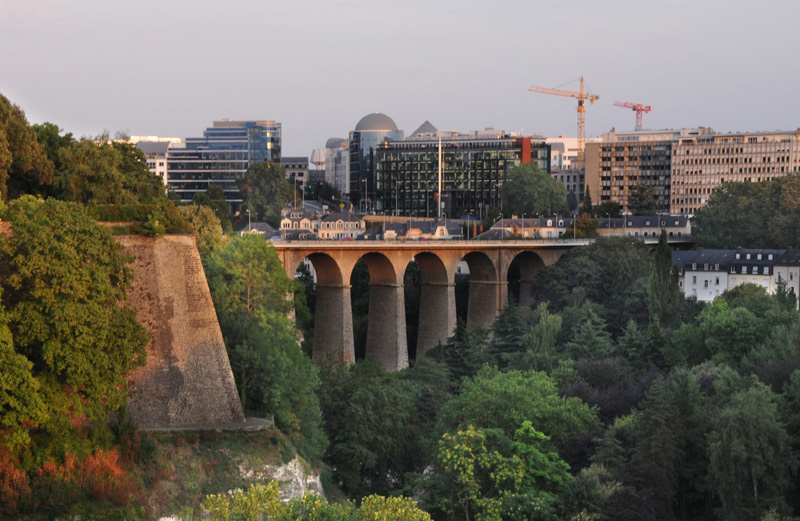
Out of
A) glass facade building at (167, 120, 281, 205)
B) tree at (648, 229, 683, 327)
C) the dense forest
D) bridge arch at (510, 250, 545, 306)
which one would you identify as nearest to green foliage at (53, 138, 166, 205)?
the dense forest

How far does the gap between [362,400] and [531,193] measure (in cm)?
8871

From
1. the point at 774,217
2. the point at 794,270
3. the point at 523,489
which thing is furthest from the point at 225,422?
the point at 774,217

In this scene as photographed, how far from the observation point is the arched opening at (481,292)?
101000 mm

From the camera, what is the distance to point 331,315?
87625mm

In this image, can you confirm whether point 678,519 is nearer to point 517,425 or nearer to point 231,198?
point 517,425

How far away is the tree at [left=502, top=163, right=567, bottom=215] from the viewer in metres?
146

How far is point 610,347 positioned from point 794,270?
3033 centimetres

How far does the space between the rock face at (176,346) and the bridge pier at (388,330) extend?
131 ft

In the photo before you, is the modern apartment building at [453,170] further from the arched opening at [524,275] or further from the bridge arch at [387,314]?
the bridge arch at [387,314]

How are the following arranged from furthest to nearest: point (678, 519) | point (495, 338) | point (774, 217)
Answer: point (774, 217) < point (495, 338) < point (678, 519)

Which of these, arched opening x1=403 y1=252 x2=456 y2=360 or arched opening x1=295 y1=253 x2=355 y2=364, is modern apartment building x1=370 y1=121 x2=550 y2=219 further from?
arched opening x1=295 y1=253 x2=355 y2=364

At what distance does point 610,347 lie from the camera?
252ft

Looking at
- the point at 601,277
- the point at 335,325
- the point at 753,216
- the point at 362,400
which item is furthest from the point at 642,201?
the point at 362,400

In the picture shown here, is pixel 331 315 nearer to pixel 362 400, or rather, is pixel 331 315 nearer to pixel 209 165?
pixel 362 400
